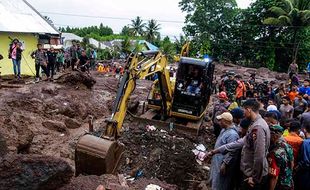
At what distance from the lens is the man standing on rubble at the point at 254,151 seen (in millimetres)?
4500

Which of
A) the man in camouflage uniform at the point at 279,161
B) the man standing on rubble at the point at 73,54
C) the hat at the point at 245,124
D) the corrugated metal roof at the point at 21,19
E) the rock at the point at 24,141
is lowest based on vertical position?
the rock at the point at 24,141

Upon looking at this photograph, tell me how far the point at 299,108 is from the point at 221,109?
246 cm

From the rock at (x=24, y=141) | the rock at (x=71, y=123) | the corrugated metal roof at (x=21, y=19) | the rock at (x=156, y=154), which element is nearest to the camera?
the rock at (x=24, y=141)

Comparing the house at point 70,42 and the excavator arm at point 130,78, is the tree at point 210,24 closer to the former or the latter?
the house at point 70,42

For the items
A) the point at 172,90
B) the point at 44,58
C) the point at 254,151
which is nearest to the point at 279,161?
the point at 254,151

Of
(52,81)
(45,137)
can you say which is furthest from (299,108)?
(52,81)

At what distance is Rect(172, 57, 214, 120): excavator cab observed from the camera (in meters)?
10.6

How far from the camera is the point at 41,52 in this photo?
44.8 ft

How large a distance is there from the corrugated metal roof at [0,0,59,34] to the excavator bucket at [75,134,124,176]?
1171cm

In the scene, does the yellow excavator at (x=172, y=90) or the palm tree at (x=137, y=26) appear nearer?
the yellow excavator at (x=172, y=90)

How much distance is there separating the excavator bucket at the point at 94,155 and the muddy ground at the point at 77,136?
37cm

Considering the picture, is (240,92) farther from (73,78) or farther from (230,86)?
(73,78)

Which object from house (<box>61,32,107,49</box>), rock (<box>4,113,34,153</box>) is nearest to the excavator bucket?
rock (<box>4,113,34,153</box>)

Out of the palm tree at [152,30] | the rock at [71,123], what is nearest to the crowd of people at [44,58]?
the rock at [71,123]
